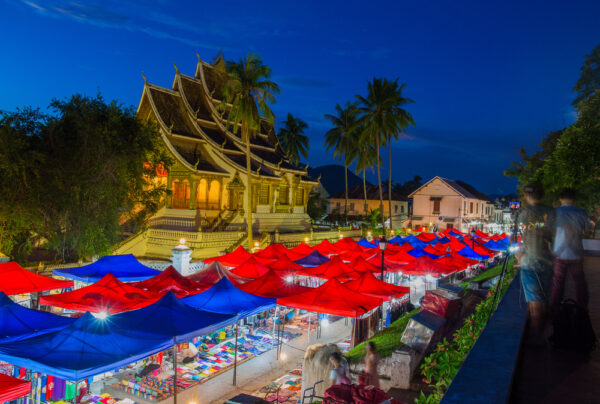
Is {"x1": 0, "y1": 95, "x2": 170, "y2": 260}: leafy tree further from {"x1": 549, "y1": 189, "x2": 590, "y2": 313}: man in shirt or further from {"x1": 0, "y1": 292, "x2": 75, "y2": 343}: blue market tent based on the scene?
{"x1": 549, "y1": 189, "x2": 590, "y2": 313}: man in shirt

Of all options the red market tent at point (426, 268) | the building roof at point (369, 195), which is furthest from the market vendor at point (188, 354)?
the building roof at point (369, 195)

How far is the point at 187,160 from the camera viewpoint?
2983 centimetres

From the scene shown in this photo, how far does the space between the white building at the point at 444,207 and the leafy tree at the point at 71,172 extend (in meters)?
46.6

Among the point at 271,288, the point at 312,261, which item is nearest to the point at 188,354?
the point at 271,288

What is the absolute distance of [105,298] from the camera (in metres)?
11.8

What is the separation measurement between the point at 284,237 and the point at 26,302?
1857cm

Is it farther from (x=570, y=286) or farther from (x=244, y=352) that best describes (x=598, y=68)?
(x=244, y=352)

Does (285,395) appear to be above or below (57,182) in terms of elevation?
below

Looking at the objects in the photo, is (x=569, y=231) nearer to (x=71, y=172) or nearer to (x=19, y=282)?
(x=19, y=282)

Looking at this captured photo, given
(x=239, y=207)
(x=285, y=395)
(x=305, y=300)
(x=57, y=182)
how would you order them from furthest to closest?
(x=239, y=207), (x=57, y=182), (x=305, y=300), (x=285, y=395)

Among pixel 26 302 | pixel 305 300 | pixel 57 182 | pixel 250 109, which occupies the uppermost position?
pixel 250 109

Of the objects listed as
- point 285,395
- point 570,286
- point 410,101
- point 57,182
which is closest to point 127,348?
point 285,395

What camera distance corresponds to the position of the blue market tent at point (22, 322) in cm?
884

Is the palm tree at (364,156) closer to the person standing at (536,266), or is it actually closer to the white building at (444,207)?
the white building at (444,207)
